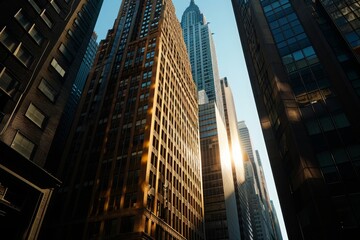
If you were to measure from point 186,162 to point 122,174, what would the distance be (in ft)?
80.0

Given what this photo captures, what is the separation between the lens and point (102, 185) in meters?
43.4

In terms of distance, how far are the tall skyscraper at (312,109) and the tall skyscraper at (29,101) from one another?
79.1ft

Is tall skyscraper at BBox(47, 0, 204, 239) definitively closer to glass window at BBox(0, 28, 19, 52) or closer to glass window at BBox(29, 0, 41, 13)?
glass window at BBox(0, 28, 19, 52)

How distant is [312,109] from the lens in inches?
1091

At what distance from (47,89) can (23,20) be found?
6354 mm

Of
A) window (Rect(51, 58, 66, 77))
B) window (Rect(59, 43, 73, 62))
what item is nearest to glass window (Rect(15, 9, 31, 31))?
window (Rect(51, 58, 66, 77))

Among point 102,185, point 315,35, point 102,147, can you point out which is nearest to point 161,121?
point 102,147

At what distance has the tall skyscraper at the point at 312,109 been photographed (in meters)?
22.4

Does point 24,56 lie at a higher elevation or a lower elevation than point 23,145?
higher

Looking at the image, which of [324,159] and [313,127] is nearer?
[324,159]

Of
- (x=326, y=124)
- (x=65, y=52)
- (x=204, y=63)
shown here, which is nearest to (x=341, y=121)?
(x=326, y=124)

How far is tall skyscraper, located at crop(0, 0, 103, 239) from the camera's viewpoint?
18.4 metres

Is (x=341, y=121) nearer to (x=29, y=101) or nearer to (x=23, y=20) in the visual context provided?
(x=29, y=101)

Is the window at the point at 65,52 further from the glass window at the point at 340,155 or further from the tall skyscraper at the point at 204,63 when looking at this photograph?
the tall skyscraper at the point at 204,63
